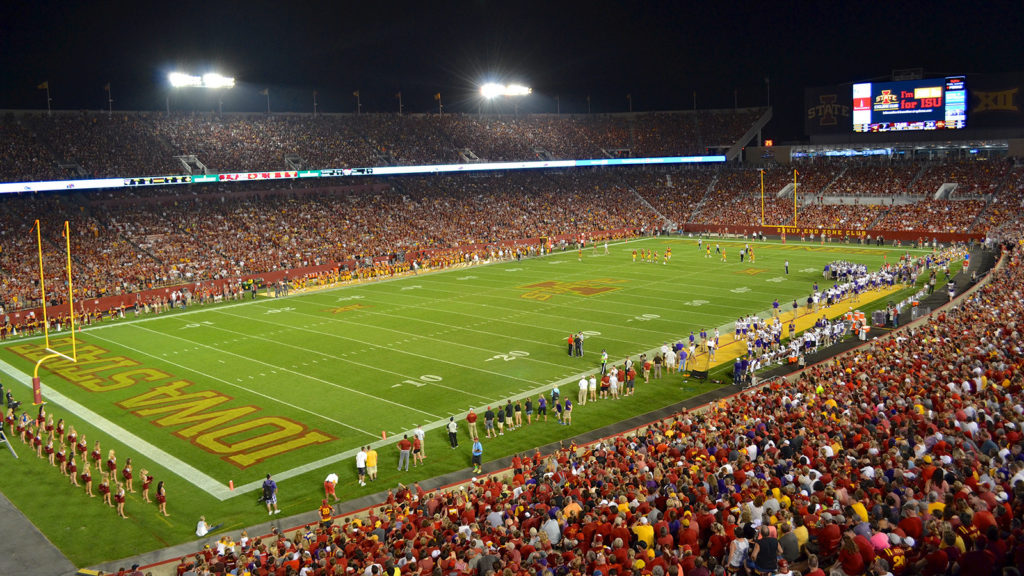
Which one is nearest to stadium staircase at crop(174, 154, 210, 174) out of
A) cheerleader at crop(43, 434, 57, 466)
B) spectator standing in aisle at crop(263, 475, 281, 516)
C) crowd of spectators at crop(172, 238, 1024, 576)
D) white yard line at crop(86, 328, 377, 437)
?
white yard line at crop(86, 328, 377, 437)

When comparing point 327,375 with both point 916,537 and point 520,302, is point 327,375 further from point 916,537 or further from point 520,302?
point 916,537

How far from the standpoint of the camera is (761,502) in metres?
9.66

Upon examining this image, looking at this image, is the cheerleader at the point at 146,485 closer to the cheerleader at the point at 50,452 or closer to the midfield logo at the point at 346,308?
the cheerleader at the point at 50,452

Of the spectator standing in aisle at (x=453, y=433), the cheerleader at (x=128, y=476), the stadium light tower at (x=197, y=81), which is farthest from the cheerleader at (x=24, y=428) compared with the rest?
the stadium light tower at (x=197, y=81)

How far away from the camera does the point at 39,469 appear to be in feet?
59.8

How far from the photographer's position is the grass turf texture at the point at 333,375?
16.6 meters

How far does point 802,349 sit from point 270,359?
1816 cm

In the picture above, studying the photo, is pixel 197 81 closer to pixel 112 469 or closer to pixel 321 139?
pixel 321 139

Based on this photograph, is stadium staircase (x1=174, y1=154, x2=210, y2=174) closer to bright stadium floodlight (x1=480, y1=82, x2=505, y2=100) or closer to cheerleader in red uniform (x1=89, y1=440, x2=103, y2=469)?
bright stadium floodlight (x1=480, y1=82, x2=505, y2=100)

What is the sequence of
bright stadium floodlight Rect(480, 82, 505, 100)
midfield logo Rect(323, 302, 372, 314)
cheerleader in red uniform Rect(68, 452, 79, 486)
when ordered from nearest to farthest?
cheerleader in red uniform Rect(68, 452, 79, 486), midfield logo Rect(323, 302, 372, 314), bright stadium floodlight Rect(480, 82, 505, 100)

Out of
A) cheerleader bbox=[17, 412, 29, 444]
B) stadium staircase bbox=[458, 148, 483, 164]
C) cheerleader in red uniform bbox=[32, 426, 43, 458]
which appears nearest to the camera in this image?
cheerleader in red uniform bbox=[32, 426, 43, 458]

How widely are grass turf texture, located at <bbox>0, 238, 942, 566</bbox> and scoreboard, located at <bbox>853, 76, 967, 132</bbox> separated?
26.7 meters

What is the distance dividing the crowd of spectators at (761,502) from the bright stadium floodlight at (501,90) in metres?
66.2

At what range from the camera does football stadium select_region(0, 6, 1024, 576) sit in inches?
404
